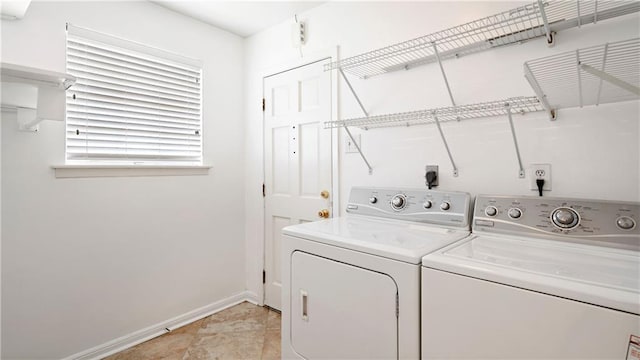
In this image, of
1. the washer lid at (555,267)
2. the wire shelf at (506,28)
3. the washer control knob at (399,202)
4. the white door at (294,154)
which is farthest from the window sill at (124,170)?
the washer lid at (555,267)

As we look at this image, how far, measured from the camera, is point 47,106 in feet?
4.86

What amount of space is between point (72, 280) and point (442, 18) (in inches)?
107

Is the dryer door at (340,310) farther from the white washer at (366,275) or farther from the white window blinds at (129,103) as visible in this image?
the white window blinds at (129,103)

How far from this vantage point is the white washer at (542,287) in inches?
29.8

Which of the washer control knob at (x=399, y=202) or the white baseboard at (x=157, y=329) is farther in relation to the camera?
the white baseboard at (x=157, y=329)

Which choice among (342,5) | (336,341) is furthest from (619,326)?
(342,5)

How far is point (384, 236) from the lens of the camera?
135cm

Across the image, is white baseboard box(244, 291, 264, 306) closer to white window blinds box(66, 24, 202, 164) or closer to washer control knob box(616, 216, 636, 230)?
white window blinds box(66, 24, 202, 164)

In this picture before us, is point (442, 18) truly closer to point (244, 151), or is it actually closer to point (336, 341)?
point (336, 341)

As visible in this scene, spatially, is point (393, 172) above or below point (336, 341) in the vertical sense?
above

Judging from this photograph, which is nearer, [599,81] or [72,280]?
[599,81]

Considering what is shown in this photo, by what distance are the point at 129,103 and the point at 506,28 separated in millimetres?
2384

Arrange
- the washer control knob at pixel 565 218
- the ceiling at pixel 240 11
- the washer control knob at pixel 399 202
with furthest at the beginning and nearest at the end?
the ceiling at pixel 240 11
the washer control knob at pixel 399 202
the washer control knob at pixel 565 218

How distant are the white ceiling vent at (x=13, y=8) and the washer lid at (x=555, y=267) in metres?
2.27
